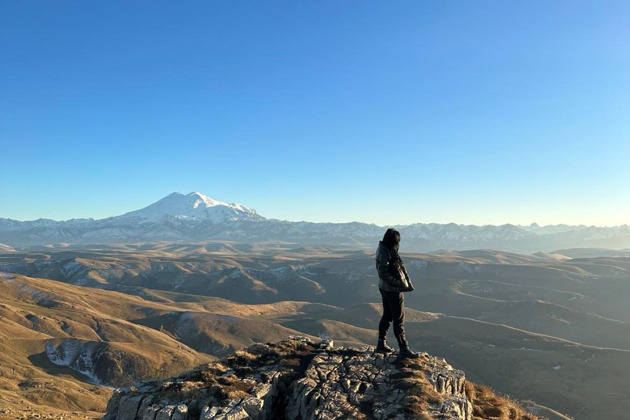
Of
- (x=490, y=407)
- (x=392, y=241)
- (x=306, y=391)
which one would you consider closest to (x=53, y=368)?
(x=306, y=391)

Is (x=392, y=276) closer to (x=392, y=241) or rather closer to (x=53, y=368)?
(x=392, y=241)

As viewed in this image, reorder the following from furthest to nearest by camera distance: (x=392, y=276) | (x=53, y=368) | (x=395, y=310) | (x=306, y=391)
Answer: (x=53, y=368)
(x=395, y=310)
(x=392, y=276)
(x=306, y=391)

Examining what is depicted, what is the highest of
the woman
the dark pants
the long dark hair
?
the long dark hair

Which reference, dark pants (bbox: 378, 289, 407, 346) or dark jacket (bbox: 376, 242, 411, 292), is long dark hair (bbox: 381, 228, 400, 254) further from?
dark pants (bbox: 378, 289, 407, 346)

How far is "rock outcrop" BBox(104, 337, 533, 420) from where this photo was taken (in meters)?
13.2

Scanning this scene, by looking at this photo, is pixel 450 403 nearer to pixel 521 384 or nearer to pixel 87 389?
pixel 87 389

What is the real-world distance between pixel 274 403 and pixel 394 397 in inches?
177

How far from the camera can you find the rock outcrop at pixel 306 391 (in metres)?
13.2

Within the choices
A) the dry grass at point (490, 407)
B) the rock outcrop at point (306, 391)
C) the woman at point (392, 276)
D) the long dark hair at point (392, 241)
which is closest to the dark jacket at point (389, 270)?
the woman at point (392, 276)

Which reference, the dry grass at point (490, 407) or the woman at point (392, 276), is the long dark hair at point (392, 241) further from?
the dry grass at point (490, 407)

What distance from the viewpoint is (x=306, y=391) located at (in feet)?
47.4

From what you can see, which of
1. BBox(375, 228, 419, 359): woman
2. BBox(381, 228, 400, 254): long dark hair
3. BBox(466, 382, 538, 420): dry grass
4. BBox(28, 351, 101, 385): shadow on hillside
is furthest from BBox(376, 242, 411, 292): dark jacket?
BBox(28, 351, 101, 385): shadow on hillside

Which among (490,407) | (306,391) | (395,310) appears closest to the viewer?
(306,391)

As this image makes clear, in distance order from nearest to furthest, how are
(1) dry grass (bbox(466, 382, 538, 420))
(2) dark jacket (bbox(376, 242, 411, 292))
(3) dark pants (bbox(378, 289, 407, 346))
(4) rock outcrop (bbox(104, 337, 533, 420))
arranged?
(4) rock outcrop (bbox(104, 337, 533, 420)) < (1) dry grass (bbox(466, 382, 538, 420)) < (2) dark jacket (bbox(376, 242, 411, 292)) < (3) dark pants (bbox(378, 289, 407, 346))
